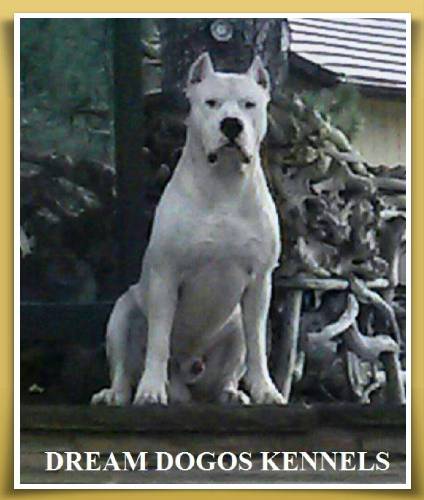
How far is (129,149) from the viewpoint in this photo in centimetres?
1034

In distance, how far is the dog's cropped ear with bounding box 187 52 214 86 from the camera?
33.4 ft

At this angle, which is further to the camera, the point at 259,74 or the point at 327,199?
the point at 327,199

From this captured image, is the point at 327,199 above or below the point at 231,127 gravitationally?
below

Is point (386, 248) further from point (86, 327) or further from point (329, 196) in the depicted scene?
point (86, 327)

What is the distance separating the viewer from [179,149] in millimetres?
10219

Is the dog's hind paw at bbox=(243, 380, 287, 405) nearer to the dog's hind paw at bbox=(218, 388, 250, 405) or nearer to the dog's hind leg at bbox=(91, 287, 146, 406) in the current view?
the dog's hind paw at bbox=(218, 388, 250, 405)

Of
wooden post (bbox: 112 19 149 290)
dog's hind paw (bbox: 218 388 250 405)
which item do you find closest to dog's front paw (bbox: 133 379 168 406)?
dog's hind paw (bbox: 218 388 250 405)

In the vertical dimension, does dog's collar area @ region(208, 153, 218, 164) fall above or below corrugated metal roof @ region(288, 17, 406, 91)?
below

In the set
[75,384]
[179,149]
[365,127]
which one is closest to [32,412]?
[75,384]

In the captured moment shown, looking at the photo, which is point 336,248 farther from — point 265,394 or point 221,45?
point 221,45

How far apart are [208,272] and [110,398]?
73 centimetres

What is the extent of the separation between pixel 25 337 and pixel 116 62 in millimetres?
1353

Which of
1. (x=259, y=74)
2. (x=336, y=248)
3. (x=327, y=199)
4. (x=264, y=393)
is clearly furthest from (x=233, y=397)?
(x=259, y=74)

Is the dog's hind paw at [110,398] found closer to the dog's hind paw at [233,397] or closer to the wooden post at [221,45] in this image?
the dog's hind paw at [233,397]
